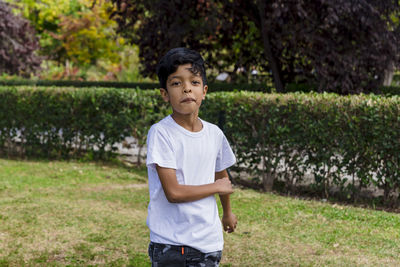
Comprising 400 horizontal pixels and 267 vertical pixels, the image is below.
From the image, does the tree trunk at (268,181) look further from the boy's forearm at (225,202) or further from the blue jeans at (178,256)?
the blue jeans at (178,256)

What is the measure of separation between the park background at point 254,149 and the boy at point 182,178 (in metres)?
2.47

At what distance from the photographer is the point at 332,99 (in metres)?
7.28

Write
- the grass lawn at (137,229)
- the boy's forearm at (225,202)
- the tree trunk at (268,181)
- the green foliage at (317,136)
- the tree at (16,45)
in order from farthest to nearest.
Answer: the tree at (16,45)
the tree trunk at (268,181)
the green foliage at (317,136)
the grass lawn at (137,229)
the boy's forearm at (225,202)

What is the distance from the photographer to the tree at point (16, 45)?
28.3 metres

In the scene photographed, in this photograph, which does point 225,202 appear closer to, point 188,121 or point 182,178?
point 182,178

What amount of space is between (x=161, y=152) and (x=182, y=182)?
180mm

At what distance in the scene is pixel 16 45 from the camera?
28938 mm

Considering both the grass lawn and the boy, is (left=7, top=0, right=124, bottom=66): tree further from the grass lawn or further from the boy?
the boy

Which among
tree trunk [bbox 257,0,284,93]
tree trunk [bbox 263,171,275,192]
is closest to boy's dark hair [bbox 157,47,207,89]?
tree trunk [bbox 263,171,275,192]

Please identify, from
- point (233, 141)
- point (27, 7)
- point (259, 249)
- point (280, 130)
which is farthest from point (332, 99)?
point (27, 7)

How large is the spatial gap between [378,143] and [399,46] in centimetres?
620

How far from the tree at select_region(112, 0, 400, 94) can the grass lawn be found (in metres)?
5.40

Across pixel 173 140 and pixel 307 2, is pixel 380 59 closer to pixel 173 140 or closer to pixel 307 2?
pixel 307 2

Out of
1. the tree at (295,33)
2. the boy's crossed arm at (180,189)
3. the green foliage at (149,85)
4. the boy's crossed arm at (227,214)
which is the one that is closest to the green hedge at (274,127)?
the green foliage at (149,85)
